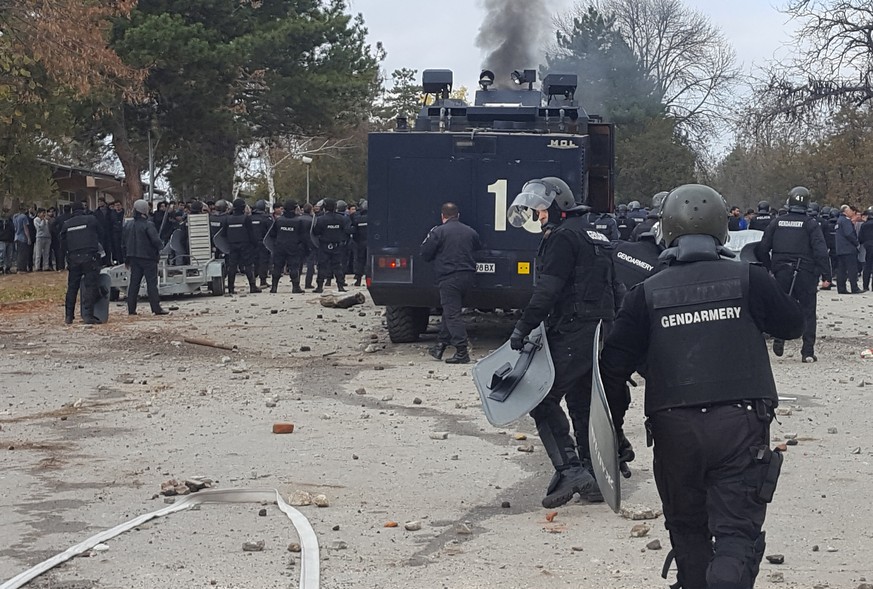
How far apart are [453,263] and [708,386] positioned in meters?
9.97

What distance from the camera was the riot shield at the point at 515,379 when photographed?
293 inches

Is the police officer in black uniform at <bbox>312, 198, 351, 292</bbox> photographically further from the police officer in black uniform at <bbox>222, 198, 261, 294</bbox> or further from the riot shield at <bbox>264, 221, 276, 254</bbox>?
the police officer in black uniform at <bbox>222, 198, 261, 294</bbox>

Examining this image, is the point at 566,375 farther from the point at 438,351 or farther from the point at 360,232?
the point at 360,232

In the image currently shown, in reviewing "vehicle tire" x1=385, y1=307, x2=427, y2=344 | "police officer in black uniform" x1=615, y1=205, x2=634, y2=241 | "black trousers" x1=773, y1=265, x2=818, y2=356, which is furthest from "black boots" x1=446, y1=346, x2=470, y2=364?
"police officer in black uniform" x1=615, y1=205, x2=634, y2=241

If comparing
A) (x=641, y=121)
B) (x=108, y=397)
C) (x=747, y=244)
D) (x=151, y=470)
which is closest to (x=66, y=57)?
(x=108, y=397)

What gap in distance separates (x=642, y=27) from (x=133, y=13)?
33.1 m

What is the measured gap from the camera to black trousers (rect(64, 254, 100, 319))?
19.1 meters

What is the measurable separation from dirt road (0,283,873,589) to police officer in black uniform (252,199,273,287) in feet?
32.9

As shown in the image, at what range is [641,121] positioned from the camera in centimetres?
5694

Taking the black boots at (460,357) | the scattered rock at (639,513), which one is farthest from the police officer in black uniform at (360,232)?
the scattered rock at (639,513)

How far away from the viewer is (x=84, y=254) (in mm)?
19078

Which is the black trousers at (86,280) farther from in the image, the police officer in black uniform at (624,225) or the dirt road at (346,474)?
the police officer in black uniform at (624,225)

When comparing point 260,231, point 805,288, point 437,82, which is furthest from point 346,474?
point 260,231

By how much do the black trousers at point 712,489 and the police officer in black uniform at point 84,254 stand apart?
605 inches
